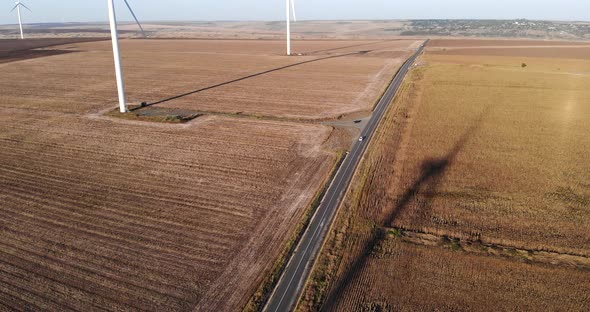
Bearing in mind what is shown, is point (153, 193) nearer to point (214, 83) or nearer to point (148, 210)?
point (148, 210)

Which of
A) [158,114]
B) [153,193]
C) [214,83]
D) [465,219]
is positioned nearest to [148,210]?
[153,193]

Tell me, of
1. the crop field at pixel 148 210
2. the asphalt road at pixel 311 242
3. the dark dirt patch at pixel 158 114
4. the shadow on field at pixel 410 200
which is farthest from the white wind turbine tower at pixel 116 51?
the shadow on field at pixel 410 200

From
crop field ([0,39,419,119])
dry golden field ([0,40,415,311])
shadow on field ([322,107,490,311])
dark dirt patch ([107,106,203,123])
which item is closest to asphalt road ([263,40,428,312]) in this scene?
dry golden field ([0,40,415,311])

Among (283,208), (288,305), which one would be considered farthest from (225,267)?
(283,208)

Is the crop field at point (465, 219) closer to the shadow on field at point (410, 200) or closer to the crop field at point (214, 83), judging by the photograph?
the shadow on field at point (410, 200)

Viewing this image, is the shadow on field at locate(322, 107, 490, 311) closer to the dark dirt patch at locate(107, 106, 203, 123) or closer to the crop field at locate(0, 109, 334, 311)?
the crop field at locate(0, 109, 334, 311)
